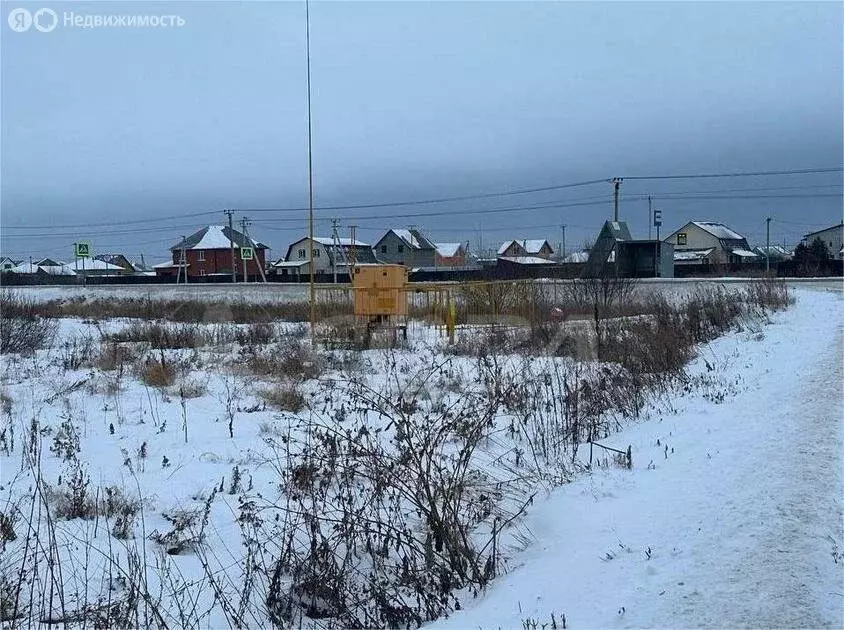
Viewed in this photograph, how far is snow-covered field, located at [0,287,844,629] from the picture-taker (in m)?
3.27

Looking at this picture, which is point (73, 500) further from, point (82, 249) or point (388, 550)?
point (82, 249)

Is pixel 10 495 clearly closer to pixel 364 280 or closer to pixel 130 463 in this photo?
pixel 130 463

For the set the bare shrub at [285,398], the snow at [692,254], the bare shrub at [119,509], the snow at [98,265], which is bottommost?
the bare shrub at [119,509]

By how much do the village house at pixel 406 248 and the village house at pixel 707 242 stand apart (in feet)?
71.8

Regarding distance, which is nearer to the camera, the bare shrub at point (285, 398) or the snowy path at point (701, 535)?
the snowy path at point (701, 535)

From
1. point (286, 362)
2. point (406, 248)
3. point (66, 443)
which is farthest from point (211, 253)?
point (66, 443)

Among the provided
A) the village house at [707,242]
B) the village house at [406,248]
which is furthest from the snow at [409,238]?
the village house at [707,242]

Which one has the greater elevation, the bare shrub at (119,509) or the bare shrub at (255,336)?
the bare shrub at (255,336)

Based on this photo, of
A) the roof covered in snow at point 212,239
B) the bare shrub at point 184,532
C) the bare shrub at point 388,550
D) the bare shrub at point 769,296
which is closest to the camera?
the bare shrub at point 388,550

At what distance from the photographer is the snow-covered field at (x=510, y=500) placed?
3.27 meters

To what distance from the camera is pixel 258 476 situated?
18.7 feet

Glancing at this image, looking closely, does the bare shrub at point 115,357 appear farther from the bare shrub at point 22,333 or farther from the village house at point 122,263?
the village house at point 122,263

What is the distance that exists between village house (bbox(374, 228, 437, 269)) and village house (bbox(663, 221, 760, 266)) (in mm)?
21877

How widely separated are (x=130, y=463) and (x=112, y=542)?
4.69 feet
